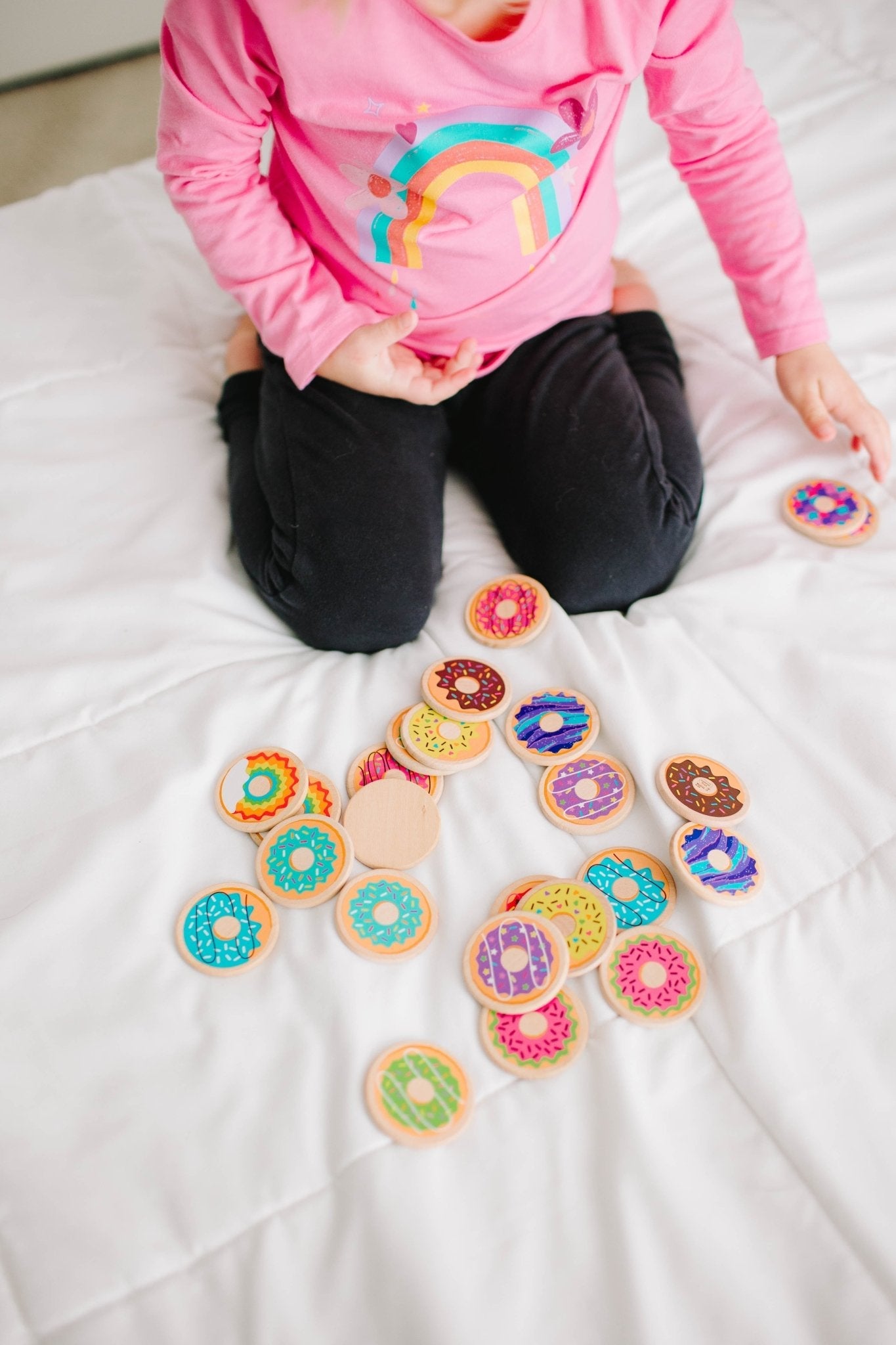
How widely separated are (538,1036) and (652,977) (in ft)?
0.28

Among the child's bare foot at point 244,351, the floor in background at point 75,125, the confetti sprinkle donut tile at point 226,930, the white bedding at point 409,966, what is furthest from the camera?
the floor in background at point 75,125

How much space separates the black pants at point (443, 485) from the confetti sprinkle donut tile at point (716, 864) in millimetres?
276

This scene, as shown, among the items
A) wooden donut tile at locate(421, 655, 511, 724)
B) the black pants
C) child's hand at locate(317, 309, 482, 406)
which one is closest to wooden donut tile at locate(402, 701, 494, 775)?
wooden donut tile at locate(421, 655, 511, 724)

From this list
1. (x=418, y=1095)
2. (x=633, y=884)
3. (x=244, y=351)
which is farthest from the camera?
(x=244, y=351)

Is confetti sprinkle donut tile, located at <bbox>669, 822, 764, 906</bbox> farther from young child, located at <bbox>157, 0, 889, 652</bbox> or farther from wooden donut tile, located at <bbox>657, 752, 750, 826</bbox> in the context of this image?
young child, located at <bbox>157, 0, 889, 652</bbox>

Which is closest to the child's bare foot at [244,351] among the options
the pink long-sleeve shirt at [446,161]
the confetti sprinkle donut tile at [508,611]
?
the pink long-sleeve shirt at [446,161]

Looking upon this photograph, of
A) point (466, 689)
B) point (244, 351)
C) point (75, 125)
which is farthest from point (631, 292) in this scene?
point (75, 125)

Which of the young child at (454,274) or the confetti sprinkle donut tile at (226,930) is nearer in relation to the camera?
the confetti sprinkle donut tile at (226,930)

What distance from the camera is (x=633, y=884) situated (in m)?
0.70

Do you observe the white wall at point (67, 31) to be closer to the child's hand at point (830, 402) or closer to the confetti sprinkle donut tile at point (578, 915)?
the child's hand at point (830, 402)

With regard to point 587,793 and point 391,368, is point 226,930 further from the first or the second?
point 391,368

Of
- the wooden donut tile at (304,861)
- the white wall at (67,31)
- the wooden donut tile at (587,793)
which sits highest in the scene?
the white wall at (67,31)

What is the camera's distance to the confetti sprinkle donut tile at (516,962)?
0.64 meters

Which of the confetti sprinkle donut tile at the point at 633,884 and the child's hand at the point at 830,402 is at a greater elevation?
the child's hand at the point at 830,402
